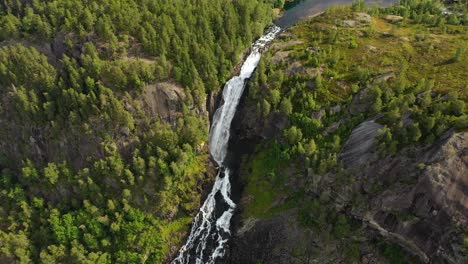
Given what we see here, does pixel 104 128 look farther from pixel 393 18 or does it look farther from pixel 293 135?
pixel 393 18

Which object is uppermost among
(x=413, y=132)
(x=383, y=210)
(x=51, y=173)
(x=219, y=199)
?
(x=413, y=132)

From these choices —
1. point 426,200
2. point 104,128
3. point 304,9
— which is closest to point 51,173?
point 104,128

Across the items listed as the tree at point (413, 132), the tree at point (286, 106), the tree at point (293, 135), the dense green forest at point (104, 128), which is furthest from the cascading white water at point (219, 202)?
the tree at point (413, 132)

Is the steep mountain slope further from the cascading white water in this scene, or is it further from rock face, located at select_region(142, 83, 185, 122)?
rock face, located at select_region(142, 83, 185, 122)

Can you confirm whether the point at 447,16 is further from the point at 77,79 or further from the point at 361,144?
the point at 77,79

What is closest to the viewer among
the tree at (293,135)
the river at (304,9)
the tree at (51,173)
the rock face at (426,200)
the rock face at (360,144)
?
the rock face at (426,200)

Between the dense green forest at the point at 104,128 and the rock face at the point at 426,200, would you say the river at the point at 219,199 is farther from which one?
the rock face at the point at 426,200
